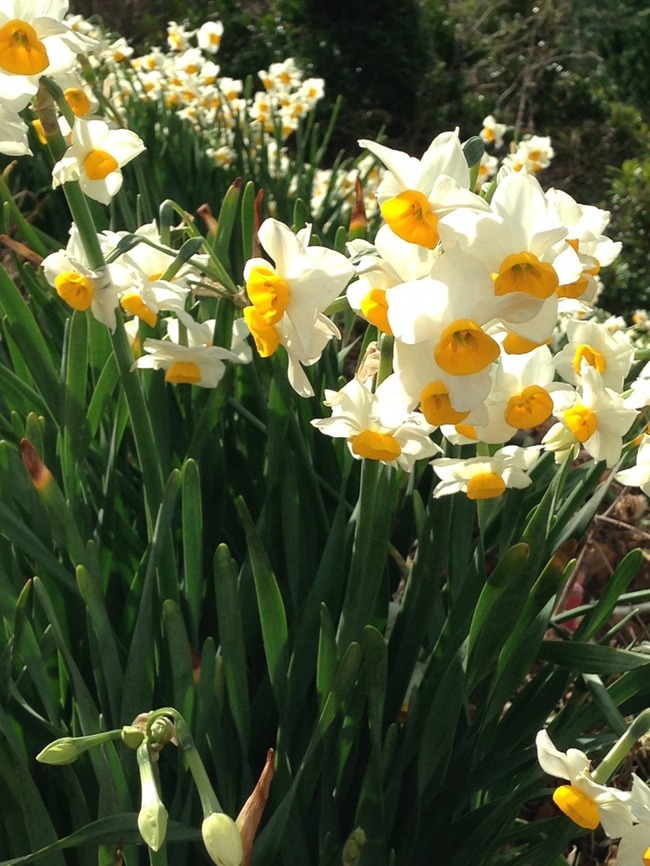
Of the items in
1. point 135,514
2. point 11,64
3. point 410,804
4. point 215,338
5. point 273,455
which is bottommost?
point 410,804

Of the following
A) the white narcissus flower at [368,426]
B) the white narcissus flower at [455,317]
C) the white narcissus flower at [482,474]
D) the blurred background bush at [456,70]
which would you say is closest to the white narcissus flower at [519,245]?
the white narcissus flower at [455,317]

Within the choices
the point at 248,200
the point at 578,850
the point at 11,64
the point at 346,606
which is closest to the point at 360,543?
the point at 346,606

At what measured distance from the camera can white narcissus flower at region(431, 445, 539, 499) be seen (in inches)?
36.3

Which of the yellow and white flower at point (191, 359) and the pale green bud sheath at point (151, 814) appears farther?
the yellow and white flower at point (191, 359)

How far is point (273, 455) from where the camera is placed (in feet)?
3.81

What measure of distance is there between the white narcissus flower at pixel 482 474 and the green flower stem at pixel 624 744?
0.25 metres

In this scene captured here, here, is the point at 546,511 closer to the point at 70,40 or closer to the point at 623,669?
the point at 623,669

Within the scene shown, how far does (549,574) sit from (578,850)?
2.52 ft

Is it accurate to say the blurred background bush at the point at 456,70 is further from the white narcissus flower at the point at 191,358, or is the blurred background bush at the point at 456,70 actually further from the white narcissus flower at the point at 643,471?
the white narcissus flower at the point at 643,471

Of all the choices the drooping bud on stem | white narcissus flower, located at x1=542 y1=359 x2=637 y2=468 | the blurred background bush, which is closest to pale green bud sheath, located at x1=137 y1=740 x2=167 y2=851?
the drooping bud on stem

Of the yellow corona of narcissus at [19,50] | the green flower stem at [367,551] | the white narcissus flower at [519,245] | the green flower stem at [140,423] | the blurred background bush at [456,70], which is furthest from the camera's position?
the blurred background bush at [456,70]

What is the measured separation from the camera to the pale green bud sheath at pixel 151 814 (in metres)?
0.68

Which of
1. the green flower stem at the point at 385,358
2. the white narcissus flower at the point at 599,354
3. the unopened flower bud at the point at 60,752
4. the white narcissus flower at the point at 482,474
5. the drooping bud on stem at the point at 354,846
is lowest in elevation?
the drooping bud on stem at the point at 354,846

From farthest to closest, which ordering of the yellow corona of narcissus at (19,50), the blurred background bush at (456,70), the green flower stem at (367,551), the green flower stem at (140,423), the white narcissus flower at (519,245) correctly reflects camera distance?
the blurred background bush at (456,70), the green flower stem at (140,423), the green flower stem at (367,551), the yellow corona of narcissus at (19,50), the white narcissus flower at (519,245)
